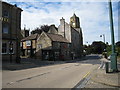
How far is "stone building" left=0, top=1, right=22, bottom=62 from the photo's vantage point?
28594mm

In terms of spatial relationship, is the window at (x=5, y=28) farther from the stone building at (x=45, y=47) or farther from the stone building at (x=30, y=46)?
the stone building at (x=30, y=46)

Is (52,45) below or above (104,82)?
above

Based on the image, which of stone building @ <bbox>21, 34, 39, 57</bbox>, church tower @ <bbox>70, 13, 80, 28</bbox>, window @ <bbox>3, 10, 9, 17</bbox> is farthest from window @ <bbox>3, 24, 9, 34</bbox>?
church tower @ <bbox>70, 13, 80, 28</bbox>

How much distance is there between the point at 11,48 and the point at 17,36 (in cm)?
380

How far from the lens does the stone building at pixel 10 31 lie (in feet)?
93.8

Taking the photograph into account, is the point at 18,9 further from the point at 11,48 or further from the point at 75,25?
the point at 75,25

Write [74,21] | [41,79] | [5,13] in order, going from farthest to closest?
[74,21] → [5,13] → [41,79]

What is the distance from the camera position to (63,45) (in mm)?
50688

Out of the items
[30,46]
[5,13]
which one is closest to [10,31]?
[5,13]

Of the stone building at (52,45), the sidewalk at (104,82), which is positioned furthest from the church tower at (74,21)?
the sidewalk at (104,82)

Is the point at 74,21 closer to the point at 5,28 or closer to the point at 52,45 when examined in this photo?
the point at 52,45

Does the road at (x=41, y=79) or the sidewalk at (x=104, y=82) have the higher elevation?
the sidewalk at (x=104, y=82)

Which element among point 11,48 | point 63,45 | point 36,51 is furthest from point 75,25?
point 11,48

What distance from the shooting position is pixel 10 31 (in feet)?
99.0
